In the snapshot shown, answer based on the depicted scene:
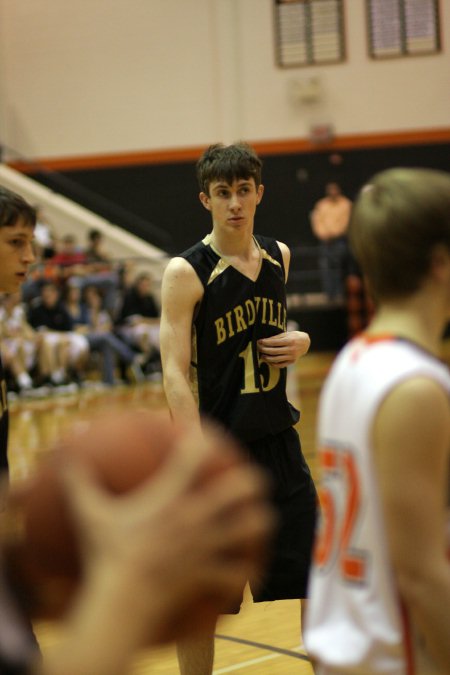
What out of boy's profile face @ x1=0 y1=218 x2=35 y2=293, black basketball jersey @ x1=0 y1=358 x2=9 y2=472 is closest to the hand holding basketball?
black basketball jersey @ x1=0 y1=358 x2=9 y2=472

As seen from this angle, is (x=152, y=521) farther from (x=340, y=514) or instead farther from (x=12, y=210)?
(x=12, y=210)

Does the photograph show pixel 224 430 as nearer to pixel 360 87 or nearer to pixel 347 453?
pixel 347 453

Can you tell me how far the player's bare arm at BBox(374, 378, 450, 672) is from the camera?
1.59 meters

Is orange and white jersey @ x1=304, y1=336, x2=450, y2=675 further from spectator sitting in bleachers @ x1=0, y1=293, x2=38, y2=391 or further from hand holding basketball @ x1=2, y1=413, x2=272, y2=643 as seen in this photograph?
spectator sitting in bleachers @ x1=0, y1=293, x2=38, y2=391

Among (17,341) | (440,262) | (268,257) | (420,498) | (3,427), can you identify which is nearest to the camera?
(420,498)

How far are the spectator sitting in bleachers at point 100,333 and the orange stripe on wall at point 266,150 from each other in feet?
17.2

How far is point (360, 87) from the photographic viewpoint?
18344mm

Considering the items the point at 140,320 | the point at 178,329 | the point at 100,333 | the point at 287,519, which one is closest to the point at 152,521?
the point at 178,329

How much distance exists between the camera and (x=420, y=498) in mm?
1592

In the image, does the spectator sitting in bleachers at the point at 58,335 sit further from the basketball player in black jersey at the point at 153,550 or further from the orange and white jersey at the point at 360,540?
the basketball player in black jersey at the point at 153,550

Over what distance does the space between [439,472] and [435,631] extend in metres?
0.25

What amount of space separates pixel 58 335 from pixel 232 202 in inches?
388

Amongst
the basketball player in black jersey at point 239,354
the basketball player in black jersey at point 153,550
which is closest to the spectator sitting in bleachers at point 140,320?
the basketball player in black jersey at point 239,354

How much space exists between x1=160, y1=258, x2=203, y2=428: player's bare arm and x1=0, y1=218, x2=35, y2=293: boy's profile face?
1.86 feet
